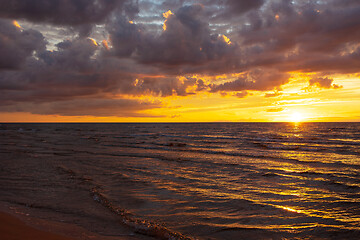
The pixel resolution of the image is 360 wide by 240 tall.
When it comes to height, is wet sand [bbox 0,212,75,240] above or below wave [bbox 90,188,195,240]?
above

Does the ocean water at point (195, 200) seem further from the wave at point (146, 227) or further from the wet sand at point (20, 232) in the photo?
the wet sand at point (20, 232)

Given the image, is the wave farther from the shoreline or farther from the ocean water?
the shoreline

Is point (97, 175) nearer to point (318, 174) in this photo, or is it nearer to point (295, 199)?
point (295, 199)

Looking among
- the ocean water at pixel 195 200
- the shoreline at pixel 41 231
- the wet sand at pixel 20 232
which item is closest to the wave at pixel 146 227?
the ocean water at pixel 195 200

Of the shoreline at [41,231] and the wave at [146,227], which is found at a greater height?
the shoreline at [41,231]

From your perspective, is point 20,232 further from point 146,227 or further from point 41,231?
point 146,227

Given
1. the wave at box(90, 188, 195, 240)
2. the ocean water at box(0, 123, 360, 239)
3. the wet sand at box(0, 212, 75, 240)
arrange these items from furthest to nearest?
the ocean water at box(0, 123, 360, 239) < the wave at box(90, 188, 195, 240) < the wet sand at box(0, 212, 75, 240)

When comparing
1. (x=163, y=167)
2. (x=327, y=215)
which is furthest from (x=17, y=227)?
(x=163, y=167)

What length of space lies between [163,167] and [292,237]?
13197mm

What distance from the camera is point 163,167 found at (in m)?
19.7

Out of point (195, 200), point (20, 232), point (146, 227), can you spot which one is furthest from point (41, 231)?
point (195, 200)

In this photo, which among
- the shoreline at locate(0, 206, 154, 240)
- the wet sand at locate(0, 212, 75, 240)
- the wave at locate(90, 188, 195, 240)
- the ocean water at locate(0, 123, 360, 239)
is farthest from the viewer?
the ocean water at locate(0, 123, 360, 239)

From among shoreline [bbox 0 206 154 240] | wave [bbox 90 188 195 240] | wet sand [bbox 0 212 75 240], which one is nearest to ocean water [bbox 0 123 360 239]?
wave [bbox 90 188 195 240]

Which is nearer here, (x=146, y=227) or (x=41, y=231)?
(x=41, y=231)
